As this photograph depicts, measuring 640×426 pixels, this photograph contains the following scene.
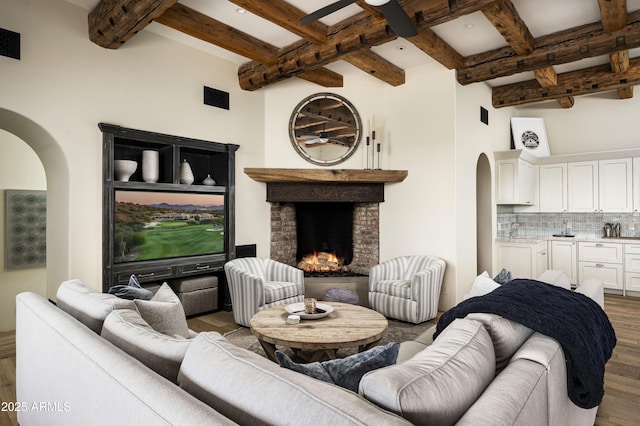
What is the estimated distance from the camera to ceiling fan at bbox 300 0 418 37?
2412 mm

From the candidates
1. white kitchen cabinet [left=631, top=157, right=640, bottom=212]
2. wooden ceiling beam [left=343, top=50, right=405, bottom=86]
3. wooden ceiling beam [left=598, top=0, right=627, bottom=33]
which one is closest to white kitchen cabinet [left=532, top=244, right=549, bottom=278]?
white kitchen cabinet [left=631, top=157, right=640, bottom=212]

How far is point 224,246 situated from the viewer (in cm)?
468

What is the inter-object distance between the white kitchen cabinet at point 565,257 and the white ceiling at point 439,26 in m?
2.69

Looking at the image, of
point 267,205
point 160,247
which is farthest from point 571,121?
point 160,247

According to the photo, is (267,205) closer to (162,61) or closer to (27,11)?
(162,61)

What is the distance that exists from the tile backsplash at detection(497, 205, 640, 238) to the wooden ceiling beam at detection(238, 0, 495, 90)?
4.01m

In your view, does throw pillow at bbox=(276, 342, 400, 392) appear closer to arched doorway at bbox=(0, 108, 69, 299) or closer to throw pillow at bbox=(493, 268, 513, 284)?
throw pillow at bbox=(493, 268, 513, 284)

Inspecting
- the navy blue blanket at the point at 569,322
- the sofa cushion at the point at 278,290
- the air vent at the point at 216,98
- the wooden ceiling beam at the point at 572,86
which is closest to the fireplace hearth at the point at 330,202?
the air vent at the point at 216,98

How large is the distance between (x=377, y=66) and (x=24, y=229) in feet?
14.9

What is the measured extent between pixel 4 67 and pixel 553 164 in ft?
23.7

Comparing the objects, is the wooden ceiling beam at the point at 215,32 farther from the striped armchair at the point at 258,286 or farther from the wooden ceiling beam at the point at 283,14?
the striped armchair at the point at 258,286

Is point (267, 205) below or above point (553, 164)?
below

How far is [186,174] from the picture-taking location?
4.35 metres

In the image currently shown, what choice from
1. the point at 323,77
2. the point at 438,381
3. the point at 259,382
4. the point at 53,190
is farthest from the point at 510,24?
the point at 53,190
